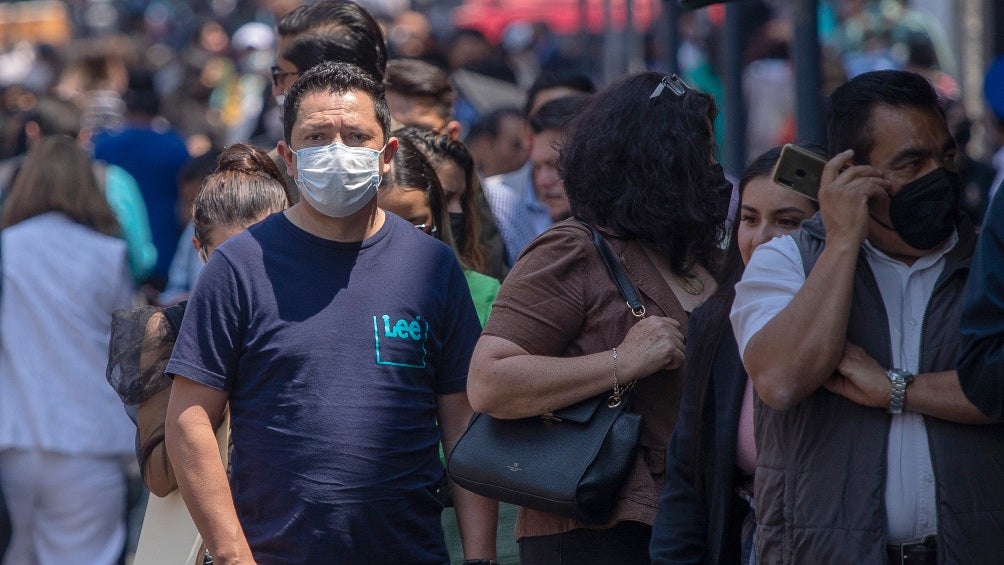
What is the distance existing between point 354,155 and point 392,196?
921 mm

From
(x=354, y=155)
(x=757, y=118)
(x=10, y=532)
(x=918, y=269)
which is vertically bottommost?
(x=10, y=532)

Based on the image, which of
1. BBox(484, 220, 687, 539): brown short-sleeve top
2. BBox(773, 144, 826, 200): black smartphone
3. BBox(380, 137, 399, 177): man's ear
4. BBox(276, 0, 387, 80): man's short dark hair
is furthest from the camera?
BBox(276, 0, 387, 80): man's short dark hair

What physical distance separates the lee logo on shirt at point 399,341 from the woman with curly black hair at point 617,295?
187mm

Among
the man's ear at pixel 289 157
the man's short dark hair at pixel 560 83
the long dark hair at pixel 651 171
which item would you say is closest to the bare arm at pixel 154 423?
the man's ear at pixel 289 157

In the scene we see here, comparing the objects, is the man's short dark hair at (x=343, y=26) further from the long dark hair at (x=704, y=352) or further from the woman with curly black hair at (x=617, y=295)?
the long dark hair at (x=704, y=352)

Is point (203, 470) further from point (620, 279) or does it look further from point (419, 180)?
point (419, 180)

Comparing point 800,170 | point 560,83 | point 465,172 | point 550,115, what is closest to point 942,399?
point 800,170

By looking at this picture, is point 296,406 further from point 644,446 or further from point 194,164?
point 194,164

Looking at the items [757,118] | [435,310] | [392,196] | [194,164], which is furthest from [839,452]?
[757,118]

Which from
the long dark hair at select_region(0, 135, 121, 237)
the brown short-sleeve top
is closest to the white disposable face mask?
the brown short-sleeve top

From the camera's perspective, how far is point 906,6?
A: 1528 centimetres

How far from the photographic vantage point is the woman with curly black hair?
11.1ft

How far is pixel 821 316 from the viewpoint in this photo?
2932mm

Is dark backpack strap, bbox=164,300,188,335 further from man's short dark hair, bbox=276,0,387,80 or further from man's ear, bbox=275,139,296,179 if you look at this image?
man's short dark hair, bbox=276,0,387,80
